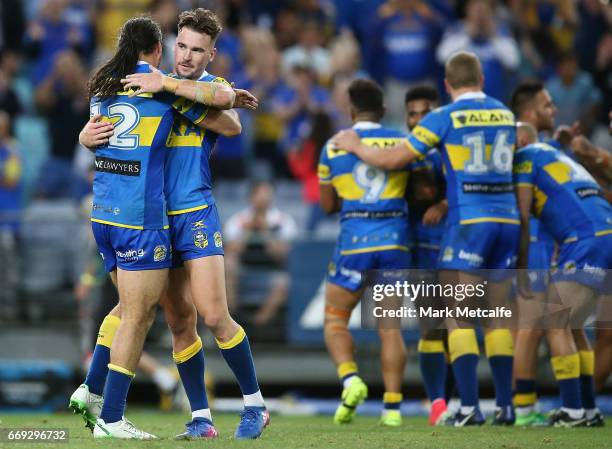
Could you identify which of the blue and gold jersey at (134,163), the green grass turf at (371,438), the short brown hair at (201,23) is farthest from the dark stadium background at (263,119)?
the short brown hair at (201,23)

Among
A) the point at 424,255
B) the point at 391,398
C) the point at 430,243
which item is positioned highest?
the point at 430,243

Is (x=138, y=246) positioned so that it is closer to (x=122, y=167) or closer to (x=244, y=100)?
(x=122, y=167)

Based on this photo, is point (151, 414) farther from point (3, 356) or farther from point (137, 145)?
point (137, 145)

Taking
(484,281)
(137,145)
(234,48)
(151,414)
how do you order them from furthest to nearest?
(234,48) → (151,414) → (484,281) → (137,145)

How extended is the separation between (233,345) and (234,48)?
10.7 metres

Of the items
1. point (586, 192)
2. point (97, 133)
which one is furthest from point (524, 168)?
point (97, 133)

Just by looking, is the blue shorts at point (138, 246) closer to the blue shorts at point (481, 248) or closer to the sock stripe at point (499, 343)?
the blue shorts at point (481, 248)

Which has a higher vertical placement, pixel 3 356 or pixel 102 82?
pixel 102 82

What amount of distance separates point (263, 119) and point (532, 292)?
8.29 m

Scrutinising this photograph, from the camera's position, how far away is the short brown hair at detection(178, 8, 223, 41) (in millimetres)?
7602

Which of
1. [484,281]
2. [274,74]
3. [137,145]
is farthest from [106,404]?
[274,74]

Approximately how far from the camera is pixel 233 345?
7.56 meters

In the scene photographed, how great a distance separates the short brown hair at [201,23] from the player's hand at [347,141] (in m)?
2.37

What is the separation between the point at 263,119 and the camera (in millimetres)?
17094
